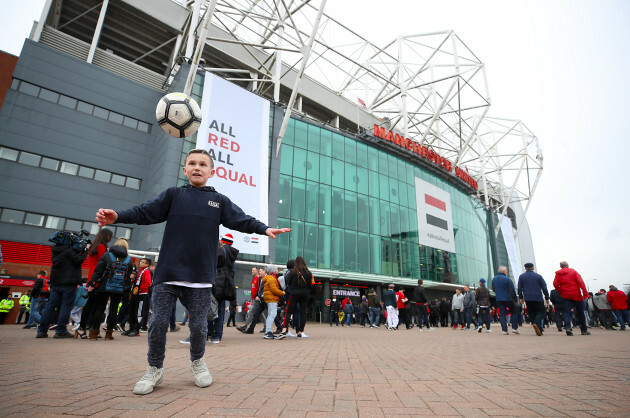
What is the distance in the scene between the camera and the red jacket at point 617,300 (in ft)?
38.4

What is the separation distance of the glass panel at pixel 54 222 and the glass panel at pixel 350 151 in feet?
62.2

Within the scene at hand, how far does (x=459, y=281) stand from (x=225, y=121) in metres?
25.6

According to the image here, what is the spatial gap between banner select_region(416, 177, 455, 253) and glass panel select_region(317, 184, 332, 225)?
9.62 m

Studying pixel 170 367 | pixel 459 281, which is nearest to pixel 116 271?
pixel 170 367

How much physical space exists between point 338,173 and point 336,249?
232 inches

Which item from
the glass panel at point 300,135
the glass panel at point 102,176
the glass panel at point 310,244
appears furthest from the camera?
the glass panel at point 300,135

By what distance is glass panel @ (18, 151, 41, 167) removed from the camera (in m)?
18.6

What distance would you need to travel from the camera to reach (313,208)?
76.7ft

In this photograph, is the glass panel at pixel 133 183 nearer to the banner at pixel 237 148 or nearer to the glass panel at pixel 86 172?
the glass panel at pixel 86 172

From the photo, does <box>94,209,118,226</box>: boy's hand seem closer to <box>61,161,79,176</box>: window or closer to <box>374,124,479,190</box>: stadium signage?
<box>61,161,79,176</box>: window

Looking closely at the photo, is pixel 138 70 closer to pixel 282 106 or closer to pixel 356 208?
pixel 282 106

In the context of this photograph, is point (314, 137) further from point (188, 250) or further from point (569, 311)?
point (188, 250)

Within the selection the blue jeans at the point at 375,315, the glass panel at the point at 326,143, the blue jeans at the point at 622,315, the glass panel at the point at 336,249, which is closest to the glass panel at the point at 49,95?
the glass panel at the point at 326,143

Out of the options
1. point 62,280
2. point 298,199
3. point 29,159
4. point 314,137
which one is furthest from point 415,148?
point 62,280
